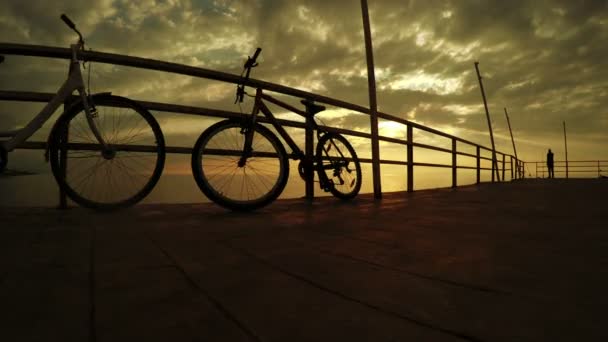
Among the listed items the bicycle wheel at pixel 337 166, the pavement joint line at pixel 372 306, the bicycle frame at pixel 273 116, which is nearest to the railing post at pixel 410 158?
the bicycle wheel at pixel 337 166

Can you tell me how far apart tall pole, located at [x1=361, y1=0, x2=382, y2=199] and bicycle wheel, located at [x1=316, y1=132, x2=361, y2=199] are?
0.24 metres

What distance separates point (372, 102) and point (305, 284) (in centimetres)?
382

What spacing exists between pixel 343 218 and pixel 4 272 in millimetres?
1788

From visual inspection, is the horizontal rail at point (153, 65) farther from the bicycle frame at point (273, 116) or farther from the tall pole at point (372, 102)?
the tall pole at point (372, 102)

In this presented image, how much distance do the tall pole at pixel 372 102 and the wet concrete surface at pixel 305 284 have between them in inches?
100.0

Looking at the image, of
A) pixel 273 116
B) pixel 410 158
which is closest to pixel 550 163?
pixel 410 158

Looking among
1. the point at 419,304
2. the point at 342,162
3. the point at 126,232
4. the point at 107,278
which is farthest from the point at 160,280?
the point at 342,162

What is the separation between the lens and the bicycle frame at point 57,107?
248 cm

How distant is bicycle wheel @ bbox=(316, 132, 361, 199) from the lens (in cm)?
394

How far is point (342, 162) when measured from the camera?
4.15 metres

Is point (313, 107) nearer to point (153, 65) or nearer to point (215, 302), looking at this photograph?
point (153, 65)

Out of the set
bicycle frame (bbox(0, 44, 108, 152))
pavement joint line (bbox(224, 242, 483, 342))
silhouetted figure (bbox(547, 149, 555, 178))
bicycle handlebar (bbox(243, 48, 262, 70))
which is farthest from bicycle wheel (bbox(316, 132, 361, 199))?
silhouetted figure (bbox(547, 149, 555, 178))

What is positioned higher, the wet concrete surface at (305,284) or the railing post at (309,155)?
the railing post at (309,155)

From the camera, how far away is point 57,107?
258 cm
